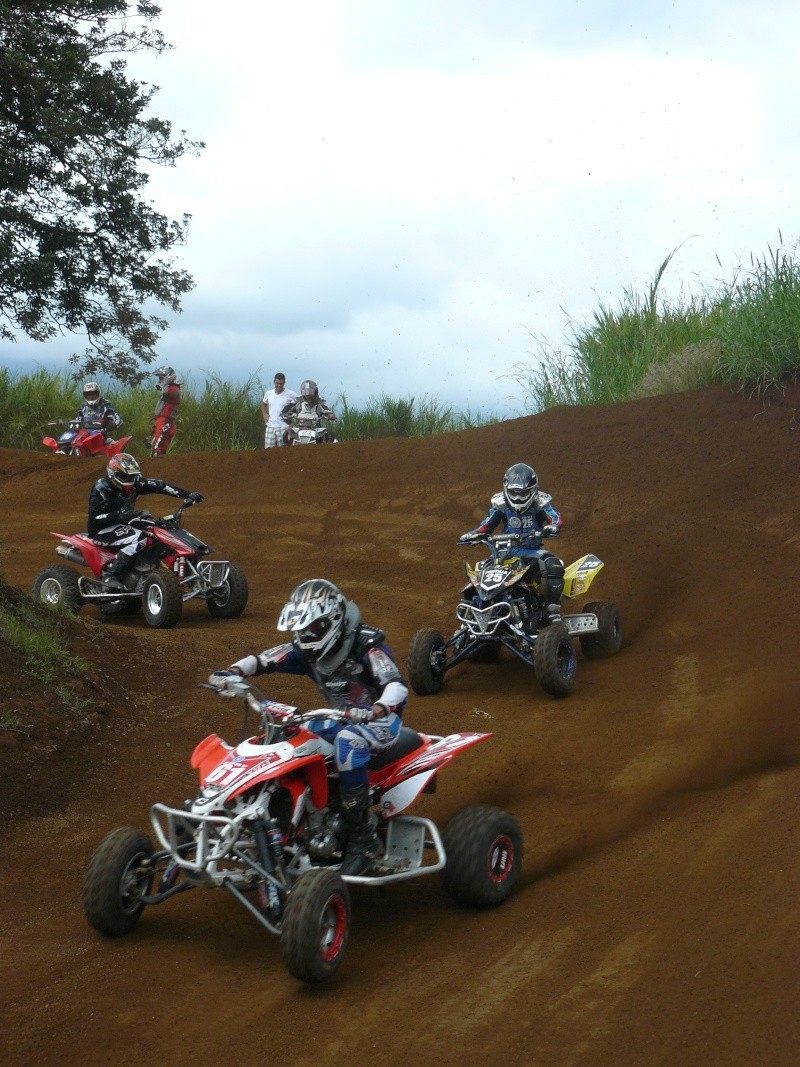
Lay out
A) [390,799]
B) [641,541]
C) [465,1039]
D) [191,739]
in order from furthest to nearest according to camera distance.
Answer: [641,541]
[191,739]
[390,799]
[465,1039]

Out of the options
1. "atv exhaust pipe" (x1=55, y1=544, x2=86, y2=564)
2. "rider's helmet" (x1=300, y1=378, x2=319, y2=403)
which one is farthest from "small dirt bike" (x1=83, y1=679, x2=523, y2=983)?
"rider's helmet" (x1=300, y1=378, x2=319, y2=403)

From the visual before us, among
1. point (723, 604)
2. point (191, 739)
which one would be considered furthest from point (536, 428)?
point (191, 739)

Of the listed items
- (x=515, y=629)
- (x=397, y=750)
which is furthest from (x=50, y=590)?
(x=397, y=750)

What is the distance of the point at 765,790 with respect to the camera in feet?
23.6

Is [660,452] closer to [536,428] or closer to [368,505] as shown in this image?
[536,428]

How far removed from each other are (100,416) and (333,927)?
18259 mm

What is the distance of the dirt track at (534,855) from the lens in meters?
4.65

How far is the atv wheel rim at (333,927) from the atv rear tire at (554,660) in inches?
194

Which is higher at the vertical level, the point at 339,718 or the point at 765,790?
the point at 339,718

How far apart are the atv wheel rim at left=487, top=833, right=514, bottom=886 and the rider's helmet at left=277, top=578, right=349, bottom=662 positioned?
4.38 ft

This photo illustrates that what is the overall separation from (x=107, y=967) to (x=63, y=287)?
13.2m

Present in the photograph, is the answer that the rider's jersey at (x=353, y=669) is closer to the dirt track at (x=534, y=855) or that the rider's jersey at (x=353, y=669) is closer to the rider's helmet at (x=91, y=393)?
the dirt track at (x=534, y=855)

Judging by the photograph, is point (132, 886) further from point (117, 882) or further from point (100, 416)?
point (100, 416)

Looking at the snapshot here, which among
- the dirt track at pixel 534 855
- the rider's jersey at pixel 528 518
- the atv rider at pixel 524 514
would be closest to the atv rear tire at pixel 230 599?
the dirt track at pixel 534 855
